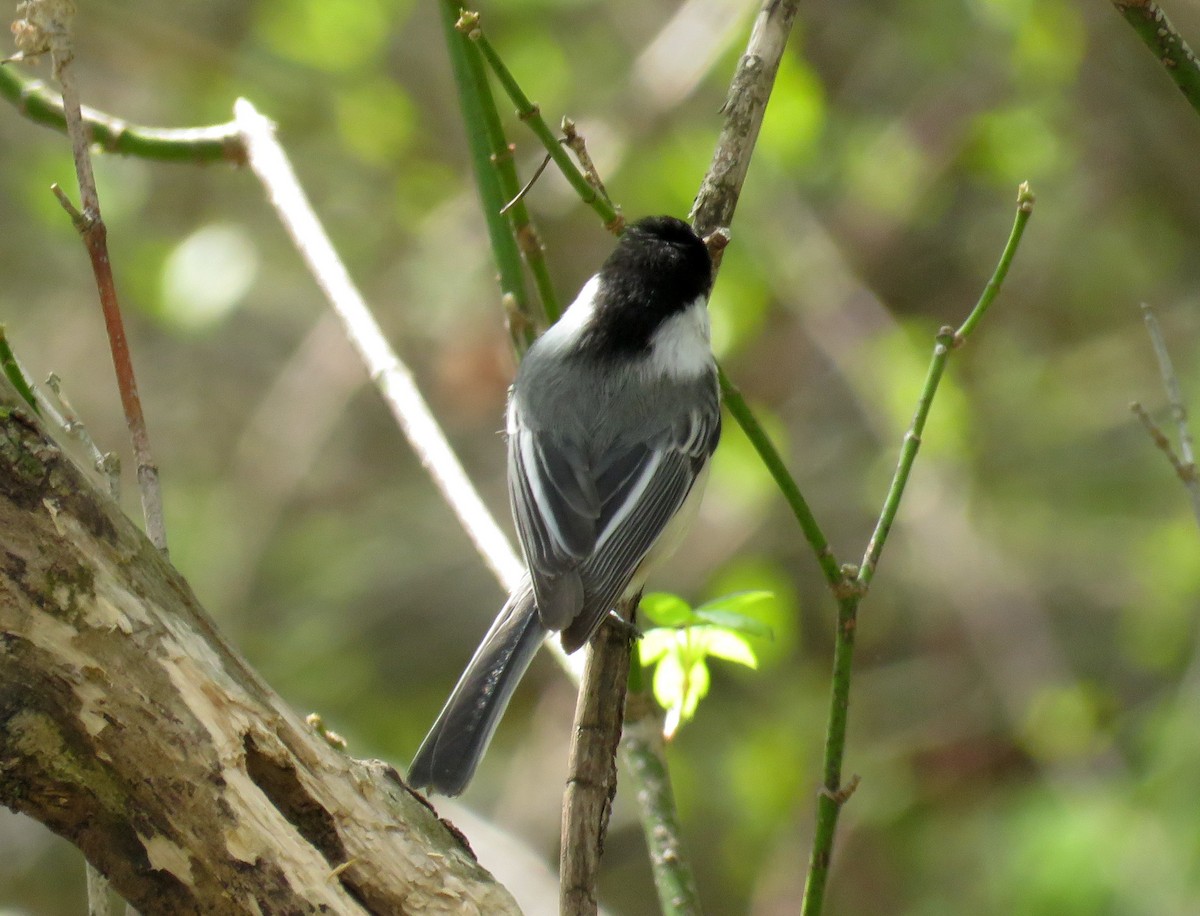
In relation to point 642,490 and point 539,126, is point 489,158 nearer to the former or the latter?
point 539,126

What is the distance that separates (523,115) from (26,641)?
984mm

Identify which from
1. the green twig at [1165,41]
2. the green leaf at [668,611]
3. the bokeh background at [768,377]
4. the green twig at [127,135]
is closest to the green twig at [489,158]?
the green twig at [127,135]

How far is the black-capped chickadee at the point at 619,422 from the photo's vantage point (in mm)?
2225

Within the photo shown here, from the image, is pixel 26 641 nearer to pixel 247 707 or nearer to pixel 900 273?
pixel 247 707

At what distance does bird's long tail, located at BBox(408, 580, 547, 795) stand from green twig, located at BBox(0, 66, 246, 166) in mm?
1029

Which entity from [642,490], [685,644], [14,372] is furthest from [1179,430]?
[14,372]

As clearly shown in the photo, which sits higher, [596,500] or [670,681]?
[596,500]

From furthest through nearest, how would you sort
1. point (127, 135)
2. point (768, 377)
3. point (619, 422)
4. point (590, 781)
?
1. point (768, 377)
2. point (619, 422)
3. point (127, 135)
4. point (590, 781)

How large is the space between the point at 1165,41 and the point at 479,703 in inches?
52.5

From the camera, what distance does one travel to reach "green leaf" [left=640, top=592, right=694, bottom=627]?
6.11ft

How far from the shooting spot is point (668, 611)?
1.86 m

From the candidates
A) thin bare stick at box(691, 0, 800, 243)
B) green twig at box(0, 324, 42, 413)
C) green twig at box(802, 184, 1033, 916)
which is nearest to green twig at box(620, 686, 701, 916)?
green twig at box(802, 184, 1033, 916)

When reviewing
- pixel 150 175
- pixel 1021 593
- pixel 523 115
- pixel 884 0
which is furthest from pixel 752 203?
pixel 523 115

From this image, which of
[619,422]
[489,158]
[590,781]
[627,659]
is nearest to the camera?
[590,781]
